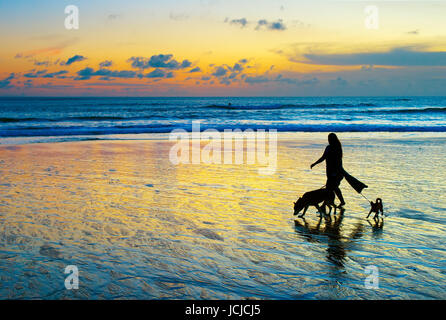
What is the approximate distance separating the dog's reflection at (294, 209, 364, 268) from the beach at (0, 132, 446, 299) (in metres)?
0.03

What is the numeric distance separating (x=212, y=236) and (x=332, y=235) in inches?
69.6

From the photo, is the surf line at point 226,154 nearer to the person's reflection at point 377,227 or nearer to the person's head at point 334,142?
the person's head at point 334,142

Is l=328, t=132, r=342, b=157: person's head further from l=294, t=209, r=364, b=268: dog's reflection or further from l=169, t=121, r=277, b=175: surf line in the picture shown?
l=169, t=121, r=277, b=175: surf line

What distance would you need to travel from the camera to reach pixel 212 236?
19.5 feet

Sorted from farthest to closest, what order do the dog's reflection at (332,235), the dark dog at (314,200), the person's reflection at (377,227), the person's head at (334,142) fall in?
the person's head at (334,142), the dark dog at (314,200), the person's reflection at (377,227), the dog's reflection at (332,235)

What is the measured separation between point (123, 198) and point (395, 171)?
750 cm

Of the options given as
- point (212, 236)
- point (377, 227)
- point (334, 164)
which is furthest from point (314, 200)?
point (212, 236)

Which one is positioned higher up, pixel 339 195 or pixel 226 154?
pixel 226 154

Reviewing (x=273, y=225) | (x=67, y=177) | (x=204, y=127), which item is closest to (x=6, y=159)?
(x=67, y=177)

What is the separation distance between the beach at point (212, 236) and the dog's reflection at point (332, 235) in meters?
0.03

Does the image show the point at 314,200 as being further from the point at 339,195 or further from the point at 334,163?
the point at 334,163

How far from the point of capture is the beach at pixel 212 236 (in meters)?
4.36

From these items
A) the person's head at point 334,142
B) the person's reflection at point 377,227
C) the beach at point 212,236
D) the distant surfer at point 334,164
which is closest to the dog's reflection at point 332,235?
the beach at point 212,236

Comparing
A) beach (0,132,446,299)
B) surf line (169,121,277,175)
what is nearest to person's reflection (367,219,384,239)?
beach (0,132,446,299)
